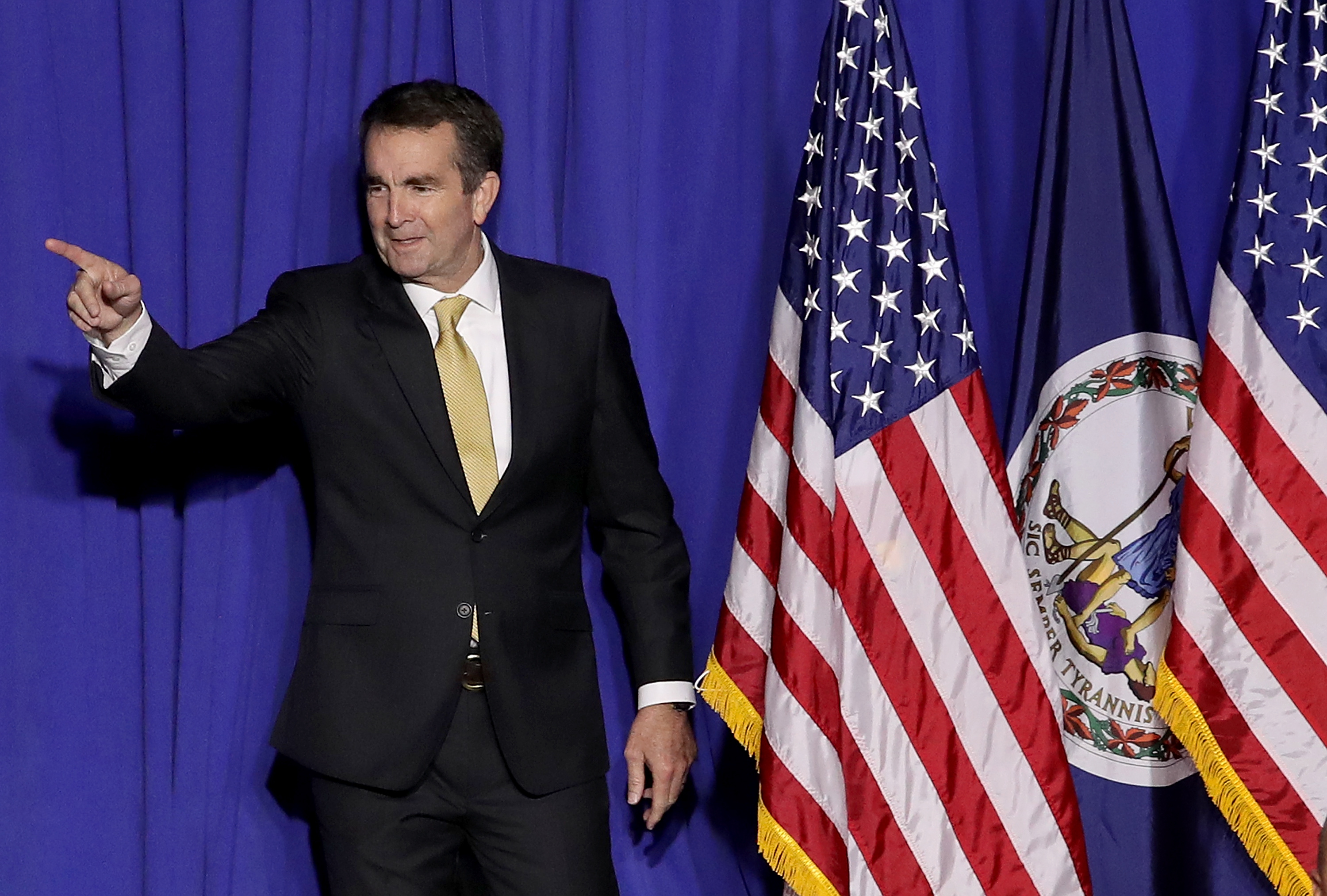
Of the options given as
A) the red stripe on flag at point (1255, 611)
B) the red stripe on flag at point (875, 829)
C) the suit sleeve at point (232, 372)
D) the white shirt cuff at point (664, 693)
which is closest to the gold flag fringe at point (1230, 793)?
the red stripe on flag at point (1255, 611)

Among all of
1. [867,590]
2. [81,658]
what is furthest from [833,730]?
[81,658]

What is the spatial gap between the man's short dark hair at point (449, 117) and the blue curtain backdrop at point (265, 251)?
319 mm

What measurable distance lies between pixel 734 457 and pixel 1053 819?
0.99 m

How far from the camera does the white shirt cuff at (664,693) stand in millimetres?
2623

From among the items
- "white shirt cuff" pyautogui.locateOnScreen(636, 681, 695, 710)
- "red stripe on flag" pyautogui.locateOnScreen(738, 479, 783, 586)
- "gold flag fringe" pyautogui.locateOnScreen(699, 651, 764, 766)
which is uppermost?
"red stripe on flag" pyautogui.locateOnScreen(738, 479, 783, 586)

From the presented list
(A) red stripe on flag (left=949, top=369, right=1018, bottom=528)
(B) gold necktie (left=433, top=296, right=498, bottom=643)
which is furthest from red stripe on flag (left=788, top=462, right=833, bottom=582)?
(B) gold necktie (left=433, top=296, right=498, bottom=643)

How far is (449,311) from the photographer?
251 cm

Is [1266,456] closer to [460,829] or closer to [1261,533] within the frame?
[1261,533]

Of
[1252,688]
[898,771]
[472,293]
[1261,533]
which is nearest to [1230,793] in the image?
[1252,688]

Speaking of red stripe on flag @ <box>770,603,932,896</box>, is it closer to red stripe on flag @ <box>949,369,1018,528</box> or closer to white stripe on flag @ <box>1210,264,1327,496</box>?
red stripe on flag @ <box>949,369,1018,528</box>

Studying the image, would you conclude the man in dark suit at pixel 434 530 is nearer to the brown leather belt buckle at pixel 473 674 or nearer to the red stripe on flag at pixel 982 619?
the brown leather belt buckle at pixel 473 674

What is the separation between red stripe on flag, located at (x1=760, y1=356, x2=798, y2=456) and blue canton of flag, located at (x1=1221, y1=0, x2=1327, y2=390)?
825mm

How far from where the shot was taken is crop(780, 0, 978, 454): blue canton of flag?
2.66m

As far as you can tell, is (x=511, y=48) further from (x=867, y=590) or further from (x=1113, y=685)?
(x=1113, y=685)
